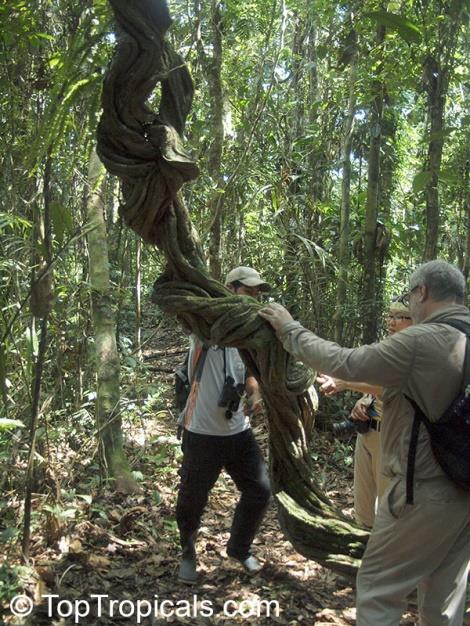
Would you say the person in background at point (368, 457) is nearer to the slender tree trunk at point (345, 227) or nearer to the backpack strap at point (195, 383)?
the backpack strap at point (195, 383)

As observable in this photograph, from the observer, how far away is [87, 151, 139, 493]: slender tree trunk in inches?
170

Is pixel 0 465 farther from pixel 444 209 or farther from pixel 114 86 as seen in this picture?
pixel 444 209

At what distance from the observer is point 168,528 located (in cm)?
401

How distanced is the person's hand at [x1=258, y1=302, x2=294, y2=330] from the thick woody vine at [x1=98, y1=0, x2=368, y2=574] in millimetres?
31

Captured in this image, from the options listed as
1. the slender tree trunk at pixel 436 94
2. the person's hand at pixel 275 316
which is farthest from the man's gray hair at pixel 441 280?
the slender tree trunk at pixel 436 94

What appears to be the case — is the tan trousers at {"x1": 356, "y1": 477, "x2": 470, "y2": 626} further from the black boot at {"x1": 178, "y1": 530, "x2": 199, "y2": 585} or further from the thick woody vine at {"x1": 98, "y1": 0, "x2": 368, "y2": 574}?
the black boot at {"x1": 178, "y1": 530, "x2": 199, "y2": 585}

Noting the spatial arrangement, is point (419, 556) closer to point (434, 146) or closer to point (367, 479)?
point (367, 479)

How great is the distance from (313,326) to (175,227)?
15.3ft

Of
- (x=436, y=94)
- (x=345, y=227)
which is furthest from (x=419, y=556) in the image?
(x=345, y=227)

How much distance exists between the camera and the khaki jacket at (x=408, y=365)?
Answer: 7.27 ft

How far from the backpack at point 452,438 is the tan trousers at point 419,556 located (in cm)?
6

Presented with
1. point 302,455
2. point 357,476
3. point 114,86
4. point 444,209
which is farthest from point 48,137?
point 444,209
